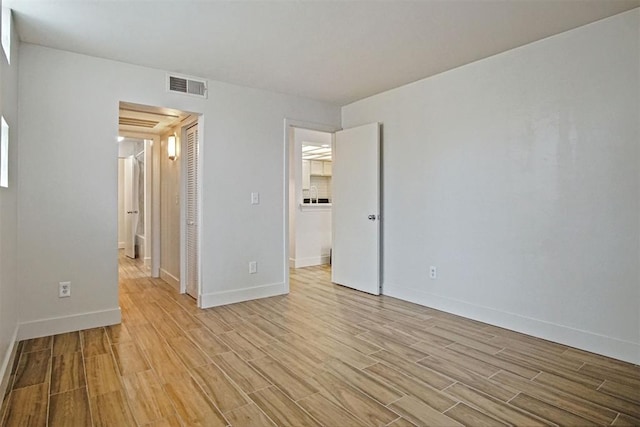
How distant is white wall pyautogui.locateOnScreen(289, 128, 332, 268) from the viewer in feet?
19.6

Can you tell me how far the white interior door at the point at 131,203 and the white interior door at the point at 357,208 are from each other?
456cm

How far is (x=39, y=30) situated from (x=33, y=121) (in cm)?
70

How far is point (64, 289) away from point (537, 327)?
393 centimetres

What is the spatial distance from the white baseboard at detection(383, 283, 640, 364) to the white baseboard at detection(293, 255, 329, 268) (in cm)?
242

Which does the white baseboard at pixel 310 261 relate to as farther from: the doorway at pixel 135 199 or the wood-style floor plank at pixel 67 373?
the wood-style floor plank at pixel 67 373

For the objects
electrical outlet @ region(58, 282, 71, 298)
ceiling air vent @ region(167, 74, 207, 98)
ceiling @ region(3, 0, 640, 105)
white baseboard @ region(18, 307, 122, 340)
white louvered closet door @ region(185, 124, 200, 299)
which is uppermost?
ceiling @ region(3, 0, 640, 105)

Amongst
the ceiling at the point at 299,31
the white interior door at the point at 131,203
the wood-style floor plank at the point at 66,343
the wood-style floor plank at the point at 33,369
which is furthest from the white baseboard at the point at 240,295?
the white interior door at the point at 131,203

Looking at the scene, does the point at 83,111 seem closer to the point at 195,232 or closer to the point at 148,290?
the point at 195,232

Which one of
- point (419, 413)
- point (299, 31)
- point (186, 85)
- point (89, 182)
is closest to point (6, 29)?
point (89, 182)

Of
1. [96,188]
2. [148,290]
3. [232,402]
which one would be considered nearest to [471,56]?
[232,402]

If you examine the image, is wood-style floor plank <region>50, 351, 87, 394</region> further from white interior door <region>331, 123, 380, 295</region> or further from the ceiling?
white interior door <region>331, 123, 380, 295</region>

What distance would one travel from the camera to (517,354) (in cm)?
257

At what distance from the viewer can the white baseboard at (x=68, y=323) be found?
2.86 meters

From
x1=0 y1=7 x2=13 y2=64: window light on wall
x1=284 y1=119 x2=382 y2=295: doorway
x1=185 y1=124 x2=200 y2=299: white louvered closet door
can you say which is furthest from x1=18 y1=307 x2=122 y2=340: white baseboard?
x1=0 y1=7 x2=13 y2=64: window light on wall
